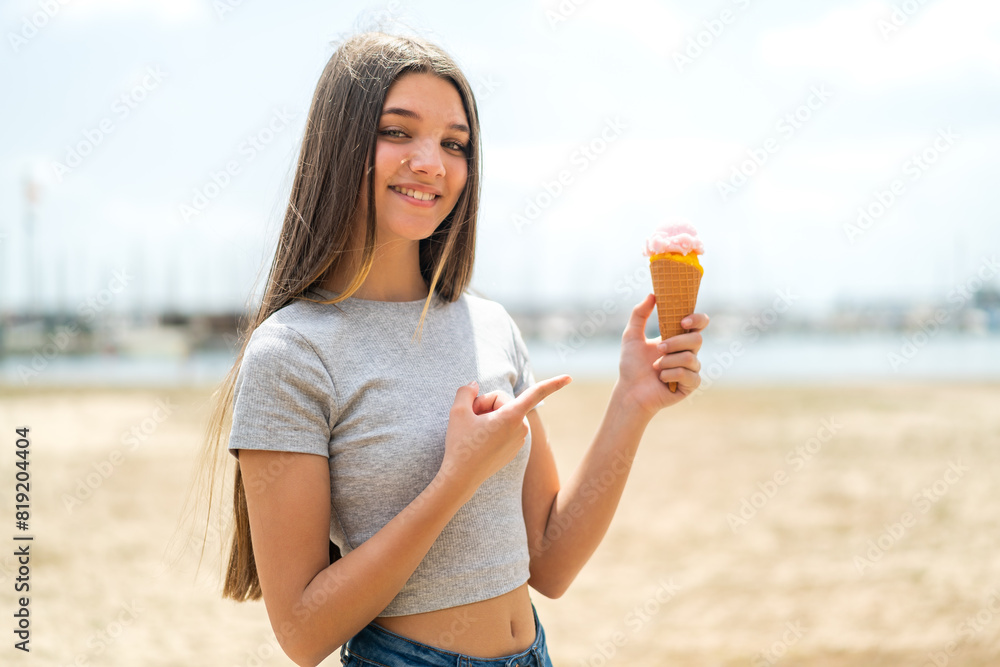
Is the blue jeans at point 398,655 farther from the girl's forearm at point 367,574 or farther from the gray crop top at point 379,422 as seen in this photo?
the girl's forearm at point 367,574

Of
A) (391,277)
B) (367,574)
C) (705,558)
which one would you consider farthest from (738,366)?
(367,574)

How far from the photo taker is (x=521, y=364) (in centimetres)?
221

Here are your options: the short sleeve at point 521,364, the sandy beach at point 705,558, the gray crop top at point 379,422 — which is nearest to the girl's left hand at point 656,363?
the short sleeve at point 521,364

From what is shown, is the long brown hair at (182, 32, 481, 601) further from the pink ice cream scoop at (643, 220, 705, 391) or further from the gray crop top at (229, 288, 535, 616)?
the pink ice cream scoop at (643, 220, 705, 391)

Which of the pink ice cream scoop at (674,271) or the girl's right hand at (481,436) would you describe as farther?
the pink ice cream scoop at (674,271)

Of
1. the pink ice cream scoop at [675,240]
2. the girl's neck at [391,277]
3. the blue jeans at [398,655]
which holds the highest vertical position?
the pink ice cream scoop at [675,240]

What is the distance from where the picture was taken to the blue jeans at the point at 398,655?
173 centimetres

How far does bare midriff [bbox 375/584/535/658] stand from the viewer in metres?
1.75

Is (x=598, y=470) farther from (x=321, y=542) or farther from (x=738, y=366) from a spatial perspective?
(x=738, y=366)

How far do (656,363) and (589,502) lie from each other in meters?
0.43

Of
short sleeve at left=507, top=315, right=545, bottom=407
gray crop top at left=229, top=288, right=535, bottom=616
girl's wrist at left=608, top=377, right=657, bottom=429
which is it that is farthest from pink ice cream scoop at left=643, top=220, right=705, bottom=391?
gray crop top at left=229, top=288, right=535, bottom=616

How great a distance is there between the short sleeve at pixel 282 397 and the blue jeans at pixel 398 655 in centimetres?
48

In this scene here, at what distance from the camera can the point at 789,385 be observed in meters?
22.8

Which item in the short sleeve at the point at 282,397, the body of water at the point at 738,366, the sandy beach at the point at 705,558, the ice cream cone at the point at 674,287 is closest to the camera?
the short sleeve at the point at 282,397
